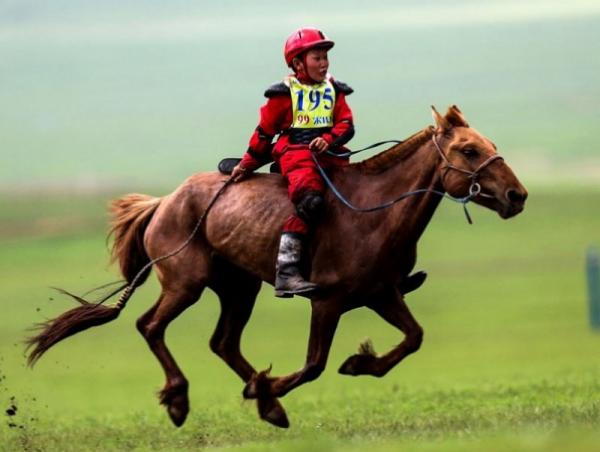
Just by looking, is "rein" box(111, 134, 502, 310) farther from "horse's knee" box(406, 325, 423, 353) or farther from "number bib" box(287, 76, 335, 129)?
"horse's knee" box(406, 325, 423, 353)

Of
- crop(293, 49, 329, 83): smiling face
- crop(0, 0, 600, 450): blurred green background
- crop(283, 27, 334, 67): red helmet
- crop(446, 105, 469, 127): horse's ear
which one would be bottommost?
crop(0, 0, 600, 450): blurred green background

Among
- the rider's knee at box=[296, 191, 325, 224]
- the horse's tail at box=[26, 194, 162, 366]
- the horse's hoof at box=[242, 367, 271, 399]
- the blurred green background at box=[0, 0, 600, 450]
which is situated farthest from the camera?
the blurred green background at box=[0, 0, 600, 450]

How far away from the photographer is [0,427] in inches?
619

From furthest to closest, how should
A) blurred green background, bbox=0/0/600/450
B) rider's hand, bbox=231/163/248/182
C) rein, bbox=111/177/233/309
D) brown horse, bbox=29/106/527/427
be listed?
1. blurred green background, bbox=0/0/600/450
2. rein, bbox=111/177/233/309
3. rider's hand, bbox=231/163/248/182
4. brown horse, bbox=29/106/527/427

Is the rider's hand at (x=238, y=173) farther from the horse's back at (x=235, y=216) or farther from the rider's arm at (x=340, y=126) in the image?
the rider's arm at (x=340, y=126)

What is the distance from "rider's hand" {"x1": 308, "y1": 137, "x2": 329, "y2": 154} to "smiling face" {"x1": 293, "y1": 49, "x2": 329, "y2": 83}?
39 centimetres

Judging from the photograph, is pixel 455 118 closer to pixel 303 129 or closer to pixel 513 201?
pixel 513 201

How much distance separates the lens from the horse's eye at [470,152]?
39.3 ft

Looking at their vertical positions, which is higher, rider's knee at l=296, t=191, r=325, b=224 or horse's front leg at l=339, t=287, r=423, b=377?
rider's knee at l=296, t=191, r=325, b=224

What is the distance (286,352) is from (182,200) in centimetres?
1697

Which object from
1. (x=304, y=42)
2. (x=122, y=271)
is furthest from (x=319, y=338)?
(x=122, y=271)

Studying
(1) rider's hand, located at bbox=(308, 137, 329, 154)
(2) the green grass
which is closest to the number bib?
(1) rider's hand, located at bbox=(308, 137, 329, 154)

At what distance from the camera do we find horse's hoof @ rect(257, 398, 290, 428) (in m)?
12.7

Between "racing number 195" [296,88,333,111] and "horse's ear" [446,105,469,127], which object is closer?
"horse's ear" [446,105,469,127]
